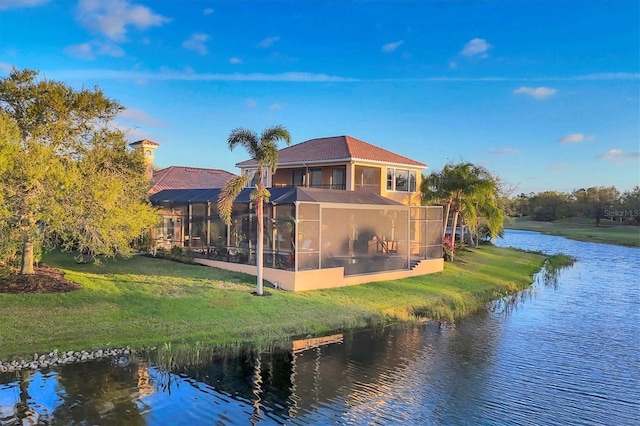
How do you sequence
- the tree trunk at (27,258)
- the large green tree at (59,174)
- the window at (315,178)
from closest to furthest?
the large green tree at (59,174)
the tree trunk at (27,258)
the window at (315,178)

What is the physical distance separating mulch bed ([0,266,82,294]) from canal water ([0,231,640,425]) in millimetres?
5869

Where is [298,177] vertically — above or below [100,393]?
above

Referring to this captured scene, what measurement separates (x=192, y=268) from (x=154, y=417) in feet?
43.4

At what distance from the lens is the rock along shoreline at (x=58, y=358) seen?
10.5 m

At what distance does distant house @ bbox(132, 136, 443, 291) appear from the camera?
19266mm

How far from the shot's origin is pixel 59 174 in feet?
48.0

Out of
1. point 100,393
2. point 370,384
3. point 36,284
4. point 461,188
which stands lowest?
point 370,384

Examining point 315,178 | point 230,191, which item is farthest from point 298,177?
point 230,191

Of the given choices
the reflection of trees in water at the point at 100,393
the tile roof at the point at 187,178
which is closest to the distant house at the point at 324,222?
the tile roof at the point at 187,178

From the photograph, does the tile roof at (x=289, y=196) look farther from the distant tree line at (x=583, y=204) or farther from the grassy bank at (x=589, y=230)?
the distant tree line at (x=583, y=204)

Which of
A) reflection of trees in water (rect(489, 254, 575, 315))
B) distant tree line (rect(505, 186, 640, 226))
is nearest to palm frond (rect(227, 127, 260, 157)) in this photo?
reflection of trees in water (rect(489, 254, 575, 315))

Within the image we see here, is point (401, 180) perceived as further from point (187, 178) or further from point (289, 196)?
point (187, 178)

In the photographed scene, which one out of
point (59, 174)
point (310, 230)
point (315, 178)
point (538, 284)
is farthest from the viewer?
point (315, 178)

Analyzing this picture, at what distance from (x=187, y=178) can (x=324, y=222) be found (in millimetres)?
19263
